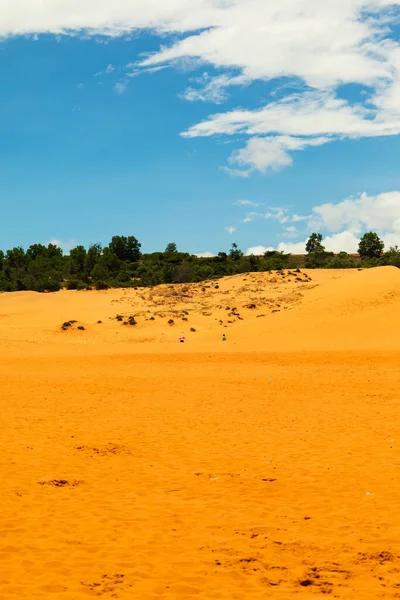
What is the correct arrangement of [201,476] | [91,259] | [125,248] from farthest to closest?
[125,248], [91,259], [201,476]

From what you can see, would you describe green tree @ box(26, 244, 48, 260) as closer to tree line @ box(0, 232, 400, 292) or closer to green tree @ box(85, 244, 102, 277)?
tree line @ box(0, 232, 400, 292)

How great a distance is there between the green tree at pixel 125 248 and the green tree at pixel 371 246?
35.5 metres

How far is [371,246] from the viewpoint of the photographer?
91125 millimetres

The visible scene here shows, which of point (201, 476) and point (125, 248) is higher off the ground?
point (125, 248)

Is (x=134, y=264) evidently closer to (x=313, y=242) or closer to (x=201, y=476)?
(x=313, y=242)

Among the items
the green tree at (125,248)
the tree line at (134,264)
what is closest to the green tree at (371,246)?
the tree line at (134,264)

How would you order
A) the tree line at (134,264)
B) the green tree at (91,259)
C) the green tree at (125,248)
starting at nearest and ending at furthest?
the tree line at (134,264)
the green tree at (91,259)
the green tree at (125,248)

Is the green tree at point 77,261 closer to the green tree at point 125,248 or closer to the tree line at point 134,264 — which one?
the tree line at point 134,264

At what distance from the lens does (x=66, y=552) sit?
7.04m

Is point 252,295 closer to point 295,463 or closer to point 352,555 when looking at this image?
point 295,463

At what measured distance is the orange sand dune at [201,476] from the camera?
21.1 feet

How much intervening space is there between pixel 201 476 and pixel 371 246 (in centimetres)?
8526

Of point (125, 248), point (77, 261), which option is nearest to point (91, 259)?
point (77, 261)

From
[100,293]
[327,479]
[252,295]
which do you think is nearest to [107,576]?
[327,479]
